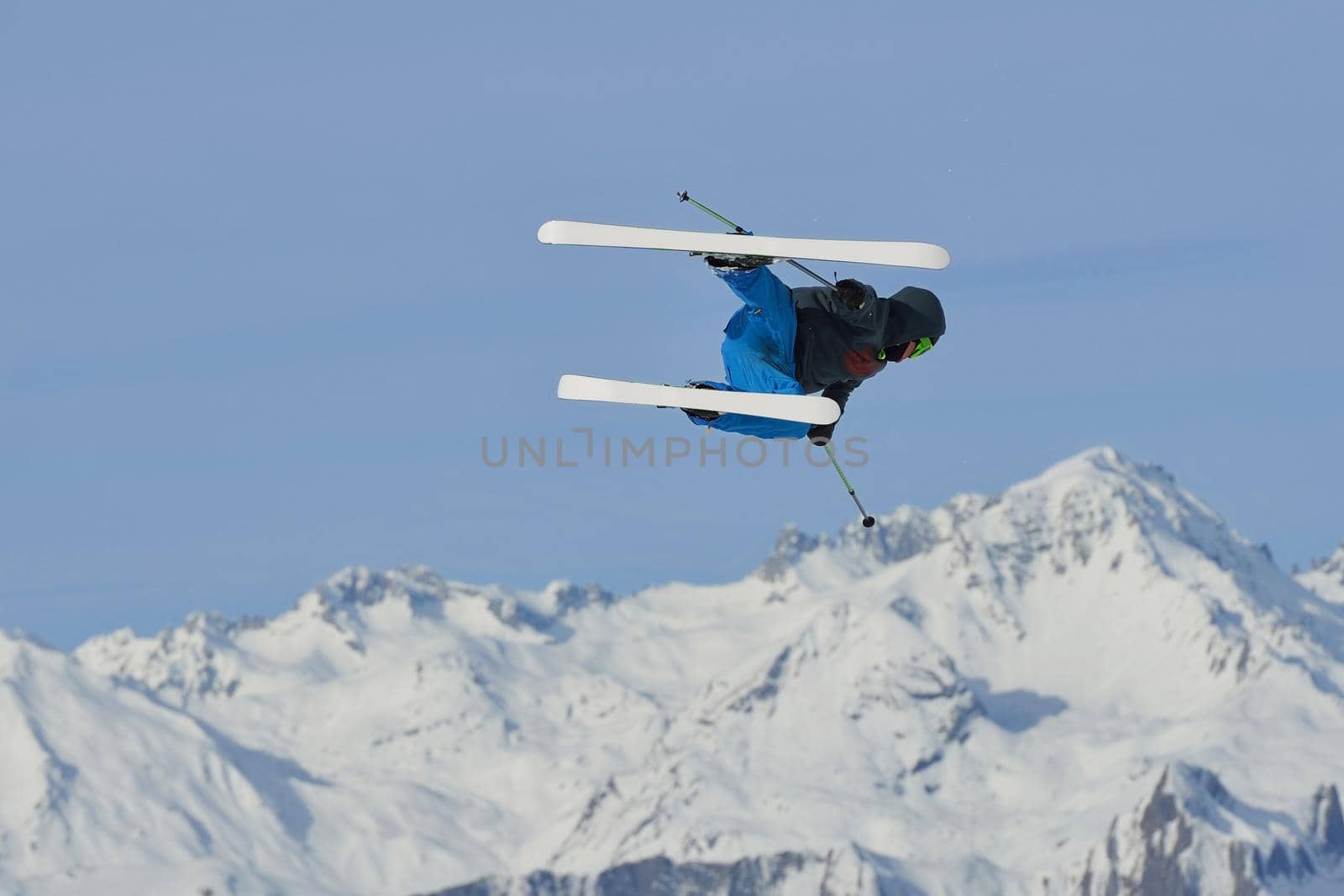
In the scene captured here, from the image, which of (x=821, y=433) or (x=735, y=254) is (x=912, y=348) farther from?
(x=735, y=254)

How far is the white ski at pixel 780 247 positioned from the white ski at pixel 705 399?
6.42ft

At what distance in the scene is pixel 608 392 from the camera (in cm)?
3152

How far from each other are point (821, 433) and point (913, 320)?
7.08 ft

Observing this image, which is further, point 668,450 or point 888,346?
point 888,346

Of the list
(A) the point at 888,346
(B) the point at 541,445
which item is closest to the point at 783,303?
(A) the point at 888,346

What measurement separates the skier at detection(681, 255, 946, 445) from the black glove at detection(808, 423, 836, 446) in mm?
12

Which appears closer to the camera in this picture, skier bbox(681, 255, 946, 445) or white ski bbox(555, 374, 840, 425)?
white ski bbox(555, 374, 840, 425)

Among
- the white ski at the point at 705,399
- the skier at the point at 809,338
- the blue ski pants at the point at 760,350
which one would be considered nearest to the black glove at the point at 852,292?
the skier at the point at 809,338

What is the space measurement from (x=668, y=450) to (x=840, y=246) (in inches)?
140

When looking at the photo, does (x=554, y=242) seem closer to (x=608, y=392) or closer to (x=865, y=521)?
(x=608, y=392)

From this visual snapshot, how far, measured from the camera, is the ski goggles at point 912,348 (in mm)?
32469

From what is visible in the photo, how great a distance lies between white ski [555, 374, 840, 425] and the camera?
30562 mm

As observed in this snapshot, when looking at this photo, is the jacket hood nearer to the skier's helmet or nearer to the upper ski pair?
the skier's helmet

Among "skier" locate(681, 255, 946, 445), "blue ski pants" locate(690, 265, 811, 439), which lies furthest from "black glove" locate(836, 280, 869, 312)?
"blue ski pants" locate(690, 265, 811, 439)
